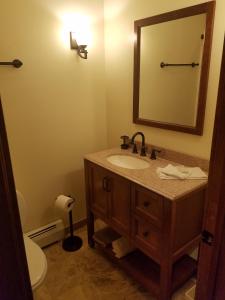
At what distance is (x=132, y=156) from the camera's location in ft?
6.72

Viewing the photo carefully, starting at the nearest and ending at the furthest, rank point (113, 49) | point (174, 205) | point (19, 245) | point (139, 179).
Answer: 1. point (19, 245)
2. point (174, 205)
3. point (139, 179)
4. point (113, 49)

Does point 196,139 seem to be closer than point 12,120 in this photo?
Yes

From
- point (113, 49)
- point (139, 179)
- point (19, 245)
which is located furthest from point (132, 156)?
point (19, 245)

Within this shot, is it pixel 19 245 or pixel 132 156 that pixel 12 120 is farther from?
pixel 19 245

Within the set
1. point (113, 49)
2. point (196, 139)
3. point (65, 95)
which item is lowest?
point (196, 139)

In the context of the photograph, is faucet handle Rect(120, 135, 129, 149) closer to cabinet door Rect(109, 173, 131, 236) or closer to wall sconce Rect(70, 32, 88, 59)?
cabinet door Rect(109, 173, 131, 236)

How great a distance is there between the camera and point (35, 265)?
1.51 metres

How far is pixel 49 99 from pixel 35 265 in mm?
1275

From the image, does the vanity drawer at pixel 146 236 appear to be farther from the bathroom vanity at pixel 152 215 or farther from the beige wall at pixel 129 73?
the beige wall at pixel 129 73

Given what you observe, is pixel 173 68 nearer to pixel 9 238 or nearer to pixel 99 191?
pixel 99 191

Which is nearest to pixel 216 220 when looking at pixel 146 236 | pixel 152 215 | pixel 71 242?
pixel 152 215

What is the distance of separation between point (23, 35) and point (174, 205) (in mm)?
1610

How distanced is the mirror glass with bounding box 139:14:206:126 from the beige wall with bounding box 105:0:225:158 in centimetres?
11

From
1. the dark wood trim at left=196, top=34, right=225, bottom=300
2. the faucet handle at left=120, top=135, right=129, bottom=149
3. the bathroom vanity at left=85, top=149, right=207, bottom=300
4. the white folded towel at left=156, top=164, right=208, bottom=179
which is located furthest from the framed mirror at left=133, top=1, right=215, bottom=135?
the dark wood trim at left=196, top=34, right=225, bottom=300
